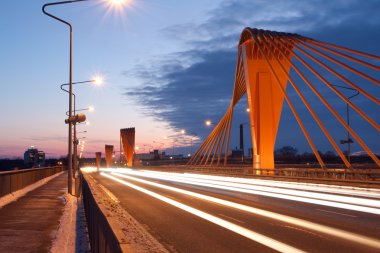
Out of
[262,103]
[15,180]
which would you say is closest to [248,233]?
[15,180]

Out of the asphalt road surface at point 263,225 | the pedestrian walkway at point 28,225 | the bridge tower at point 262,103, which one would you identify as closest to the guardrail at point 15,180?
the pedestrian walkway at point 28,225

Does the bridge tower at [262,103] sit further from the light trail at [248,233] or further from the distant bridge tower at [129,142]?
the distant bridge tower at [129,142]

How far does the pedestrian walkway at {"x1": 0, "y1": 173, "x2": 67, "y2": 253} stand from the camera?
11.2 metres

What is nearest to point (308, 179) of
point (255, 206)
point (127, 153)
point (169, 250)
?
point (255, 206)

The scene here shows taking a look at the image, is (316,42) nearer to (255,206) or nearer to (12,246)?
(255,206)

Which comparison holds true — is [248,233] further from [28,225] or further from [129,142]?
[129,142]

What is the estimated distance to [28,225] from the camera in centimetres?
1445

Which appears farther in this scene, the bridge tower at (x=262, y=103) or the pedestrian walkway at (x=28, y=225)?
the bridge tower at (x=262, y=103)

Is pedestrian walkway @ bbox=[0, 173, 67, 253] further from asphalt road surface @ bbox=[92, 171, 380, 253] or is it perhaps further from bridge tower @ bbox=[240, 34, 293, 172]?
bridge tower @ bbox=[240, 34, 293, 172]

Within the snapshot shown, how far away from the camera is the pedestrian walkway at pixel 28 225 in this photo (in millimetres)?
11203

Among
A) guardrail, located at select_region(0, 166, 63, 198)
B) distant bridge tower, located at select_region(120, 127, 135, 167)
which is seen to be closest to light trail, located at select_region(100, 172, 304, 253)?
guardrail, located at select_region(0, 166, 63, 198)

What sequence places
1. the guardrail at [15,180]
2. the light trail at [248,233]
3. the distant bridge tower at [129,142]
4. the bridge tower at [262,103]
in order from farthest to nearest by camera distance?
the distant bridge tower at [129,142], the bridge tower at [262,103], the guardrail at [15,180], the light trail at [248,233]

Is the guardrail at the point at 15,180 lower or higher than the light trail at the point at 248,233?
higher

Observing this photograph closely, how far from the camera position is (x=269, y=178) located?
40.1m
